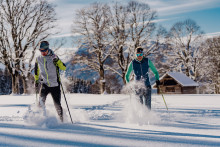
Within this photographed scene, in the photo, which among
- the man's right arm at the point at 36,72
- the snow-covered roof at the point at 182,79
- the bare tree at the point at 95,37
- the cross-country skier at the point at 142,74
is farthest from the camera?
the snow-covered roof at the point at 182,79

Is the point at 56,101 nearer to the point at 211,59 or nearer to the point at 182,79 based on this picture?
the point at 211,59

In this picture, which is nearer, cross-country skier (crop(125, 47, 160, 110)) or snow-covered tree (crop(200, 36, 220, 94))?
cross-country skier (crop(125, 47, 160, 110))

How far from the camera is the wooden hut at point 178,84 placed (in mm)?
36125

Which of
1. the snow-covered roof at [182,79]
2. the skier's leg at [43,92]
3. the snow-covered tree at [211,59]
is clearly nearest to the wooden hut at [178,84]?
the snow-covered roof at [182,79]

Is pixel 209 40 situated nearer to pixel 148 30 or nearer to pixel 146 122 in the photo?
pixel 148 30

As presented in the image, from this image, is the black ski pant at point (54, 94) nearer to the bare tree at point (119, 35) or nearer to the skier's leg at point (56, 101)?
the skier's leg at point (56, 101)

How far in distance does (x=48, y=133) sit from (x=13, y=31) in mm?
20412

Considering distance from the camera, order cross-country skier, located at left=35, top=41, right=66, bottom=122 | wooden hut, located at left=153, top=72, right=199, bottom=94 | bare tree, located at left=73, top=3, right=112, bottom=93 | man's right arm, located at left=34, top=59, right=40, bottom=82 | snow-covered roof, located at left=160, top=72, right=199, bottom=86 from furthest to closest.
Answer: wooden hut, located at left=153, top=72, right=199, bottom=94 → snow-covered roof, located at left=160, top=72, right=199, bottom=86 → bare tree, located at left=73, top=3, right=112, bottom=93 → man's right arm, located at left=34, top=59, right=40, bottom=82 → cross-country skier, located at left=35, top=41, right=66, bottom=122

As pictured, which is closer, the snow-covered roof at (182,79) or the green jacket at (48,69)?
the green jacket at (48,69)

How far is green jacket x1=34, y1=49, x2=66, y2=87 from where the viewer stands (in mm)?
4793

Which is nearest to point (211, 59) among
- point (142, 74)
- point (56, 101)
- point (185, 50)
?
point (185, 50)

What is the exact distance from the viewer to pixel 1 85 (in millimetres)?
67688

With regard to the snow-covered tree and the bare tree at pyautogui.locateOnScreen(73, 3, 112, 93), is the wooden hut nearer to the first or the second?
the snow-covered tree

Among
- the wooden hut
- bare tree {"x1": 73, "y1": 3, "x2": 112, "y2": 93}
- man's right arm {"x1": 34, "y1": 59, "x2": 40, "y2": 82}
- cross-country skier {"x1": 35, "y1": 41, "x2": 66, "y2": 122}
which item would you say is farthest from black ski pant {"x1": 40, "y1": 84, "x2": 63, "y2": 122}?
the wooden hut
